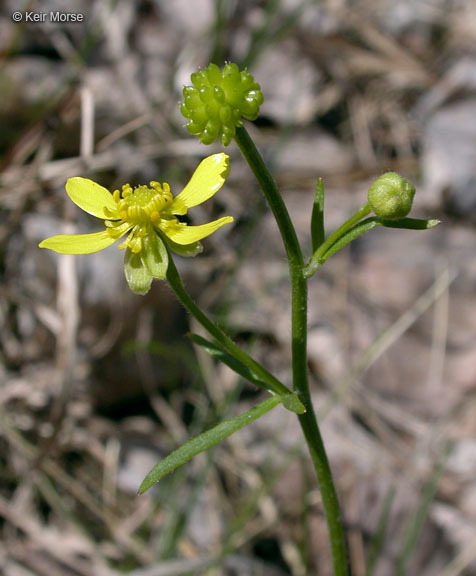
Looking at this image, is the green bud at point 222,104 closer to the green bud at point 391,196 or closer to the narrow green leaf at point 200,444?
the green bud at point 391,196

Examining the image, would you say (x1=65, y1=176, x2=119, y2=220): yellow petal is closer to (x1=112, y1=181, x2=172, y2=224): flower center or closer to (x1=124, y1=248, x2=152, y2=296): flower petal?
(x1=112, y1=181, x2=172, y2=224): flower center

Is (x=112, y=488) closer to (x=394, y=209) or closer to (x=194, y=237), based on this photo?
(x=194, y=237)

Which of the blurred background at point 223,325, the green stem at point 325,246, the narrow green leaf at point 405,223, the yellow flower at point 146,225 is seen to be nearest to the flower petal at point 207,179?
the yellow flower at point 146,225

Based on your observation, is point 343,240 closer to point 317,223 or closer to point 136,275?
point 317,223

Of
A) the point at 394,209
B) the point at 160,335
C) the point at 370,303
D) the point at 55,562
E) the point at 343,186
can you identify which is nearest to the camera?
the point at 394,209

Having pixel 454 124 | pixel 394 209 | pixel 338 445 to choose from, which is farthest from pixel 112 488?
pixel 454 124
